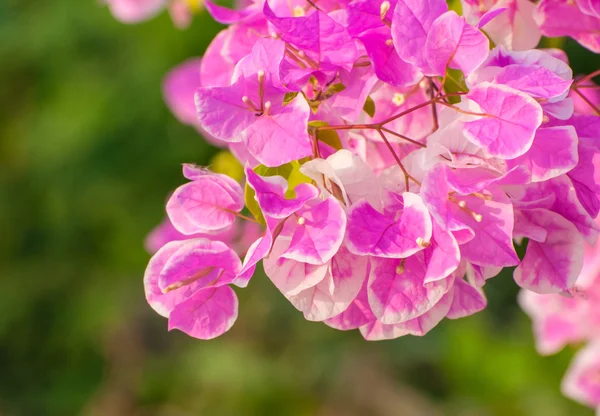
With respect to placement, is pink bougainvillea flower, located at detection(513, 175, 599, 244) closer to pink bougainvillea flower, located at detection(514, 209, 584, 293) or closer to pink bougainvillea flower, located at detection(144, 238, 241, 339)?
pink bougainvillea flower, located at detection(514, 209, 584, 293)

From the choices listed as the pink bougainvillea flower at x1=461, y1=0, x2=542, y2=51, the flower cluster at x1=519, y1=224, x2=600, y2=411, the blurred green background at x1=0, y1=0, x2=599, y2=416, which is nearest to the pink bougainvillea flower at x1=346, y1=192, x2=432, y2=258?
the pink bougainvillea flower at x1=461, y1=0, x2=542, y2=51

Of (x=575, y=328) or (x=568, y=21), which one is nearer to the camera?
(x=568, y=21)

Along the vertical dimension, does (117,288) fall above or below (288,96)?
below

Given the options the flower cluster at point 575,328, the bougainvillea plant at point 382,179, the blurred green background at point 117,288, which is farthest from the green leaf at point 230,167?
the blurred green background at point 117,288

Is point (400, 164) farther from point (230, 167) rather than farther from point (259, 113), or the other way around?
point (230, 167)

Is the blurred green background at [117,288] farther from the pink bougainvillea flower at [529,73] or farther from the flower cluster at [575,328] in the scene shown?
the pink bougainvillea flower at [529,73]

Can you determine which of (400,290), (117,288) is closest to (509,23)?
(400,290)

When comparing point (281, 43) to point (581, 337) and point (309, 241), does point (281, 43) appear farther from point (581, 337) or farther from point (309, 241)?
point (581, 337)
